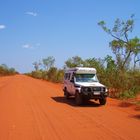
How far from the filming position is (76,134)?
1009 cm

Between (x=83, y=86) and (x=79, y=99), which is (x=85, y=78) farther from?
(x=79, y=99)

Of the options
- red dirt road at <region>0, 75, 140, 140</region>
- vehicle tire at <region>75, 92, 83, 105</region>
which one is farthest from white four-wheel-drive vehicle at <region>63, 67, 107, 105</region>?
red dirt road at <region>0, 75, 140, 140</region>

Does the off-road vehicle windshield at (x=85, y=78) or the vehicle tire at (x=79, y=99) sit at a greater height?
the off-road vehicle windshield at (x=85, y=78)

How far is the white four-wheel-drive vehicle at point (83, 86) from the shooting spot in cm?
1830

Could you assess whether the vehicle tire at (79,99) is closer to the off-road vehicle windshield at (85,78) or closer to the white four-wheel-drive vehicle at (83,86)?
the white four-wheel-drive vehicle at (83,86)

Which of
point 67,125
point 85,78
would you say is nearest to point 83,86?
point 85,78

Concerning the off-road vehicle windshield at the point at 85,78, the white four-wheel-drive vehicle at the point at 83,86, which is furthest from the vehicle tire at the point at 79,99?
the off-road vehicle windshield at the point at 85,78

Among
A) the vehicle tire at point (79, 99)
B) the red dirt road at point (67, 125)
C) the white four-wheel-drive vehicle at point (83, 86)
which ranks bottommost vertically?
the red dirt road at point (67, 125)

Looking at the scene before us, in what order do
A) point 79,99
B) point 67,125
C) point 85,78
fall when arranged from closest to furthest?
point 67,125
point 79,99
point 85,78

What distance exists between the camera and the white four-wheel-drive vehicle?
18297mm

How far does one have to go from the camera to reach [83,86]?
727 inches

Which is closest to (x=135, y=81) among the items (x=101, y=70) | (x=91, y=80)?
(x=101, y=70)

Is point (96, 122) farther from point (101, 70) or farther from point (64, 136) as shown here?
point (101, 70)

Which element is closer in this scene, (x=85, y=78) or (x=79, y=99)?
(x=79, y=99)
